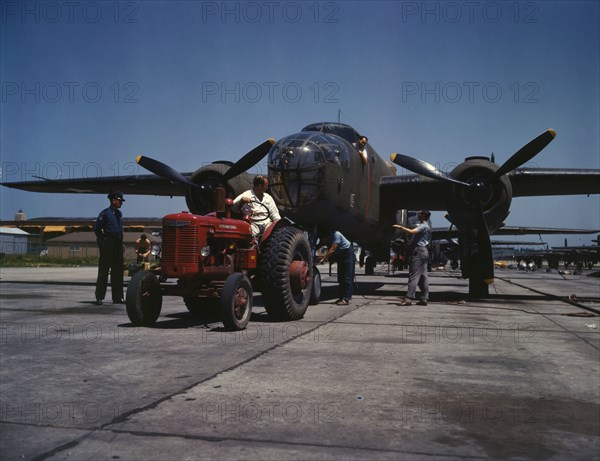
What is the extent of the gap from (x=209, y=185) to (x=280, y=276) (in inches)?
271

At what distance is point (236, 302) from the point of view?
22.2 ft

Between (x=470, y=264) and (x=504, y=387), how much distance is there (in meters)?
9.78

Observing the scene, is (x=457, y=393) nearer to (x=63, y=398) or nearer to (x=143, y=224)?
(x=63, y=398)

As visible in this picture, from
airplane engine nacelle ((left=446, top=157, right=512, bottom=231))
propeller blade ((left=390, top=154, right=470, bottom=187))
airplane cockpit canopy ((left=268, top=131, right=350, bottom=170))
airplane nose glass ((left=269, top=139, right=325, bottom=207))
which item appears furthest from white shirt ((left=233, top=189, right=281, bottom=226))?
airplane engine nacelle ((left=446, top=157, right=512, bottom=231))

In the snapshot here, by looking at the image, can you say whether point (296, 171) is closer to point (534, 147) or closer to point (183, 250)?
point (183, 250)

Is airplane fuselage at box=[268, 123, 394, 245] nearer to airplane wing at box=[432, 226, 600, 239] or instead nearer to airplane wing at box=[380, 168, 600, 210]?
airplane wing at box=[380, 168, 600, 210]

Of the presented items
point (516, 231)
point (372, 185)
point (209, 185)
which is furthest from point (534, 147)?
point (516, 231)

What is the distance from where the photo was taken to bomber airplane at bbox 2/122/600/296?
33.1 ft

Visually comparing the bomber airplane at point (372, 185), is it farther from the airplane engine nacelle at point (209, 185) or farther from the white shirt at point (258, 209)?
the white shirt at point (258, 209)

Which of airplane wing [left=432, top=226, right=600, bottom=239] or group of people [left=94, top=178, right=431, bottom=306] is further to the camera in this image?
airplane wing [left=432, top=226, right=600, bottom=239]

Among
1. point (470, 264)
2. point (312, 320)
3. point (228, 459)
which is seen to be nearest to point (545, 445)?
point (228, 459)

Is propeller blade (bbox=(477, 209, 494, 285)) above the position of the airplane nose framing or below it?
below

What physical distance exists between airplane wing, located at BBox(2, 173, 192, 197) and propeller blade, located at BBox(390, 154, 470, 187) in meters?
7.15

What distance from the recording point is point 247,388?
388 centimetres
